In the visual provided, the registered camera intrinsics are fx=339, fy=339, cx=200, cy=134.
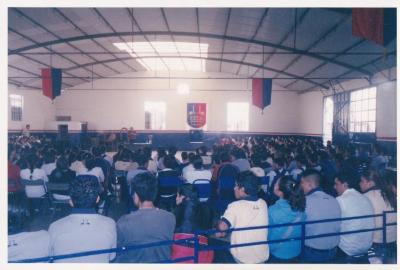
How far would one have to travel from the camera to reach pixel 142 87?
60.8ft

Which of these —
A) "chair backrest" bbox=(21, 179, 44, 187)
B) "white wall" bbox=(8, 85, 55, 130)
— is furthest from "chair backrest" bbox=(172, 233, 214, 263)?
"white wall" bbox=(8, 85, 55, 130)

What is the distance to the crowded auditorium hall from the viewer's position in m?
2.50

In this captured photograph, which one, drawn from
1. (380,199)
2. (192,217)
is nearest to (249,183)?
(192,217)

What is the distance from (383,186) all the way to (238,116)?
1549 centimetres

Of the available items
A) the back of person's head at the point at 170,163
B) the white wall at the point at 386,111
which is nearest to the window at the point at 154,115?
the white wall at the point at 386,111

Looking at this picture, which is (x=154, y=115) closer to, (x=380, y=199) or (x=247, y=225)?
(x=380, y=199)

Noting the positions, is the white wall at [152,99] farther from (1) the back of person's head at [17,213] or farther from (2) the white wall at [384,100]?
(1) the back of person's head at [17,213]

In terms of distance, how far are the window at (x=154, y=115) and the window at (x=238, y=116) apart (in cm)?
Answer: 363

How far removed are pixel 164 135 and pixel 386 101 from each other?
1121 centimetres

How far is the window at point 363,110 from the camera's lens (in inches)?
465

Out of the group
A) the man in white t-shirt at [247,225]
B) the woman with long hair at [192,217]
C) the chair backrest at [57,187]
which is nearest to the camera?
the man in white t-shirt at [247,225]

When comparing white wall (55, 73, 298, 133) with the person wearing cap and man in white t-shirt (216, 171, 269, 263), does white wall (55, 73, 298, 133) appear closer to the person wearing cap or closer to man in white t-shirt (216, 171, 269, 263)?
man in white t-shirt (216, 171, 269, 263)

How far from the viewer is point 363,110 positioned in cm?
1256

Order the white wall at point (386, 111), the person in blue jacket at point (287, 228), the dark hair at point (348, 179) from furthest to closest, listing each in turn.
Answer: the white wall at point (386, 111) < the dark hair at point (348, 179) < the person in blue jacket at point (287, 228)
